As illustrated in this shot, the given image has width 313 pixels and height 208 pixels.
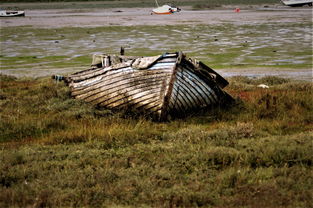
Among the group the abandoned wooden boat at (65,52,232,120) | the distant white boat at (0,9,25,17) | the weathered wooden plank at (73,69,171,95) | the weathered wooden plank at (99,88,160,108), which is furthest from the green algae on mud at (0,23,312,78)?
the distant white boat at (0,9,25,17)

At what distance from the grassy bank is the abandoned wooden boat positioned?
0.36 m

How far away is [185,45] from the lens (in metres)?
28.2

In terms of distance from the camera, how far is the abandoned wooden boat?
10.3 meters

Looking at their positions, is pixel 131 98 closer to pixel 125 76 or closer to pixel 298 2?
pixel 125 76

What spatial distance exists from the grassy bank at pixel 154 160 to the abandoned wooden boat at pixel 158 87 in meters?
0.36

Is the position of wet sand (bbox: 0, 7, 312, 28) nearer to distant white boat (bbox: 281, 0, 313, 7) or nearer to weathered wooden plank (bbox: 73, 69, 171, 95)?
distant white boat (bbox: 281, 0, 313, 7)

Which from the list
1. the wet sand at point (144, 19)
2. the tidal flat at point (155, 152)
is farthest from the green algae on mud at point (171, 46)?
the wet sand at point (144, 19)

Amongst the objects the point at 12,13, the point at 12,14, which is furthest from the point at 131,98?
the point at 12,13

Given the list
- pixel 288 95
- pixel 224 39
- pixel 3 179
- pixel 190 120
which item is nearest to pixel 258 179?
pixel 3 179

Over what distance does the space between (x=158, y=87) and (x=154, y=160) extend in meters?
3.70

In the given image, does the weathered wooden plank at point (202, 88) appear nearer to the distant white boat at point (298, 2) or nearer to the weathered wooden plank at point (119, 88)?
the weathered wooden plank at point (119, 88)

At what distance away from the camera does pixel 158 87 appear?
33.9 feet

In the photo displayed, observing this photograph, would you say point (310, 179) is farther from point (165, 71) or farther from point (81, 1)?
point (81, 1)

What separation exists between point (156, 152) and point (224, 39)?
2543 centimetres
